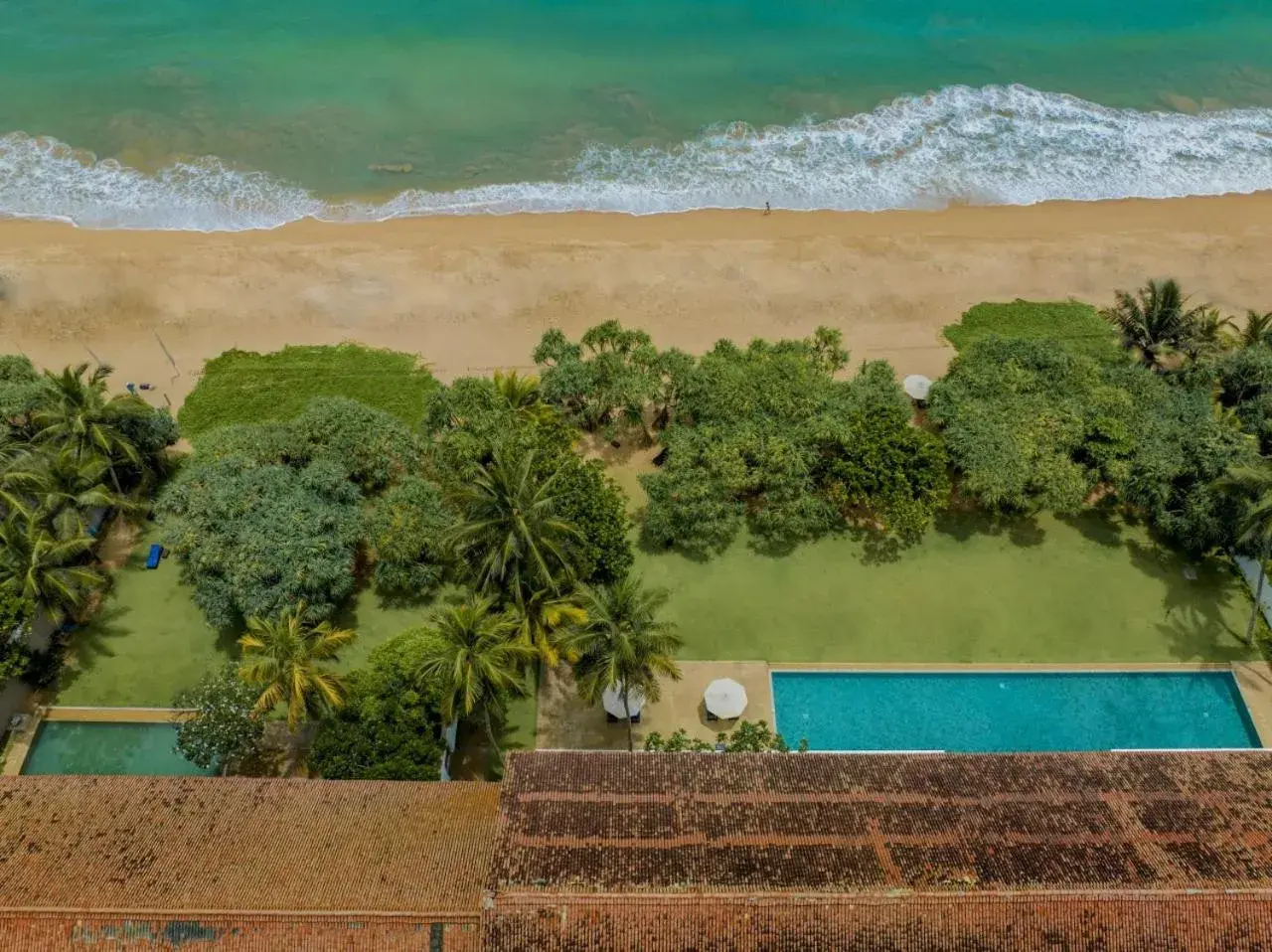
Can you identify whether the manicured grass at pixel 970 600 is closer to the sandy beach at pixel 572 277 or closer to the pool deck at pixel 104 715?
the sandy beach at pixel 572 277

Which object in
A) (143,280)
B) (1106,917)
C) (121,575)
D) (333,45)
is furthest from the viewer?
(333,45)

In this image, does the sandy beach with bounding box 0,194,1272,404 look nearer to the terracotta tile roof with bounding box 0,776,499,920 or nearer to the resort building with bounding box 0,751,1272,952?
the terracotta tile roof with bounding box 0,776,499,920

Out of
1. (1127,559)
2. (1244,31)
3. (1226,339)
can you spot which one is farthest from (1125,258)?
(1244,31)

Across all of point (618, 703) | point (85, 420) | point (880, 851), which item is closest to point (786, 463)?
point (618, 703)

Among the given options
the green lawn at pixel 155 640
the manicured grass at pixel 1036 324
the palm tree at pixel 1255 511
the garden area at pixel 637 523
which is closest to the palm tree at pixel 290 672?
the garden area at pixel 637 523

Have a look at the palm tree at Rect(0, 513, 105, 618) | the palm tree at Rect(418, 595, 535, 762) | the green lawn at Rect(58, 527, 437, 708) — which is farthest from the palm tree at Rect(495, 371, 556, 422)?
the palm tree at Rect(0, 513, 105, 618)

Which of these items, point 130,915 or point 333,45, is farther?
point 333,45

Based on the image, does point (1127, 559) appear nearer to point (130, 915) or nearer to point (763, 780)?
point (763, 780)
